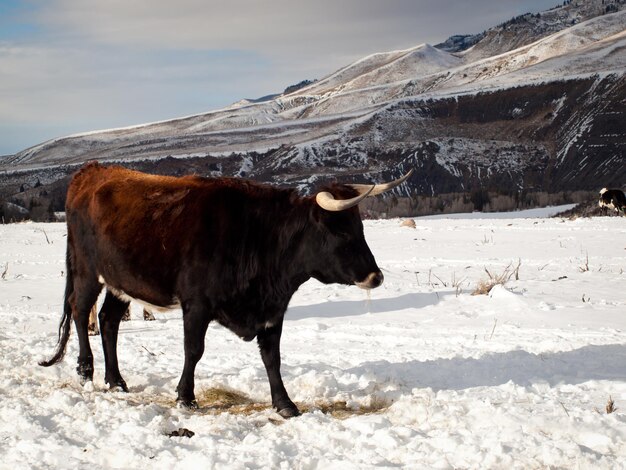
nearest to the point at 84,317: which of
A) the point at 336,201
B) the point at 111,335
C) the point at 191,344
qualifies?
the point at 111,335

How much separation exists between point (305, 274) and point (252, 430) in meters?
1.49

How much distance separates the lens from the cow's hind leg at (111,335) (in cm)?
695

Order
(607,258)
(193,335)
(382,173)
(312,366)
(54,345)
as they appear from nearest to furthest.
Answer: (193,335), (312,366), (54,345), (607,258), (382,173)

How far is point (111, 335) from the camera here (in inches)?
284

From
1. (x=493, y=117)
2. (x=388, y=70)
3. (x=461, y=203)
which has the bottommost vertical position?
(x=461, y=203)

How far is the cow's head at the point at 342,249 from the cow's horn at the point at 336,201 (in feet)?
0.04

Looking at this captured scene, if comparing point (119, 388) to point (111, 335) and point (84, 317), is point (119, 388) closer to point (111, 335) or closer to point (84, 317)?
Result: point (111, 335)

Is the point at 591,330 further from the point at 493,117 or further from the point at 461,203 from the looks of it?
the point at 493,117

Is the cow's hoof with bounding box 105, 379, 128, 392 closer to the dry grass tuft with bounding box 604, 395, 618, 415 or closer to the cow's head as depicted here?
the cow's head

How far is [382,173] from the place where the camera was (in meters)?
83.1

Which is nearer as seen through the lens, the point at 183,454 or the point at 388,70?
the point at 183,454

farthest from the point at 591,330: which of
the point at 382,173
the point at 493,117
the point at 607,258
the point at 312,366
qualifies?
the point at 493,117

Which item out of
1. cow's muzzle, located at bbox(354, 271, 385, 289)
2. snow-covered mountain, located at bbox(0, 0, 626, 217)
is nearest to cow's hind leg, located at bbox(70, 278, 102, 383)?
cow's muzzle, located at bbox(354, 271, 385, 289)

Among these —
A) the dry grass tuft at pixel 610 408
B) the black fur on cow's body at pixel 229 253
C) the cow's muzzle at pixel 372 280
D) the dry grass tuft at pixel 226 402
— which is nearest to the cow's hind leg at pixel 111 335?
the black fur on cow's body at pixel 229 253
